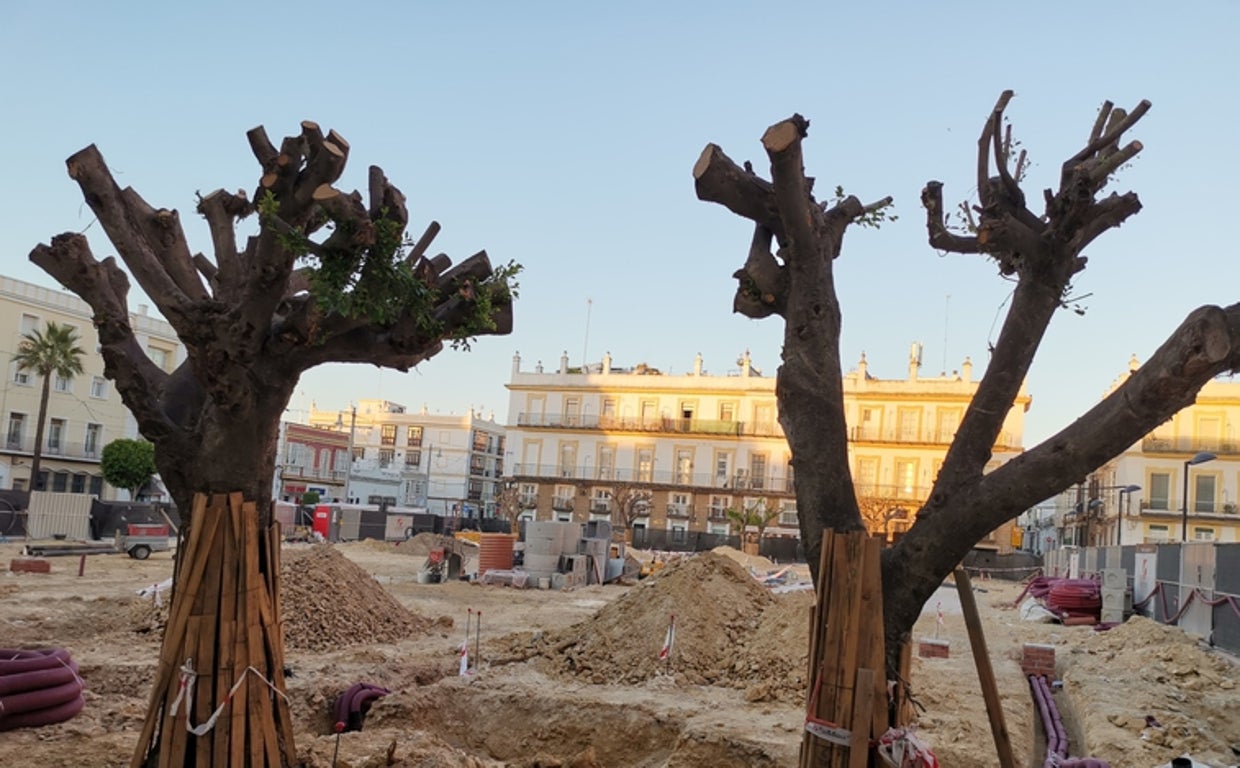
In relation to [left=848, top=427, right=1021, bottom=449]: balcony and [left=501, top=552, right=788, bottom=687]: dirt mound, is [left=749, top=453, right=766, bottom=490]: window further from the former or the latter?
[left=501, top=552, right=788, bottom=687]: dirt mound

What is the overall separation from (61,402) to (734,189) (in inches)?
2141

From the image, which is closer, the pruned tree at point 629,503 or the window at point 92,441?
the window at point 92,441

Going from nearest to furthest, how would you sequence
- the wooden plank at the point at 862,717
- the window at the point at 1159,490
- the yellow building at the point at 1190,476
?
1. the wooden plank at the point at 862,717
2. the yellow building at the point at 1190,476
3. the window at the point at 1159,490

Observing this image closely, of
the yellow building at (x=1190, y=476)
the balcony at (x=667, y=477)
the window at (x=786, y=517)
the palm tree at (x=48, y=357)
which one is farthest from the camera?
the balcony at (x=667, y=477)

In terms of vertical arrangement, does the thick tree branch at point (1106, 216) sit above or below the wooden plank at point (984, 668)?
above

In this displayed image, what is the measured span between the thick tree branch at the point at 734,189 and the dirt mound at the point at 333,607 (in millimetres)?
12153

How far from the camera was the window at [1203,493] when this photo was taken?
5356 centimetres

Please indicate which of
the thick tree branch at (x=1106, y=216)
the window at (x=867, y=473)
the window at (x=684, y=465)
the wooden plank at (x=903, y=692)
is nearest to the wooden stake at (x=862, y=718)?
the wooden plank at (x=903, y=692)

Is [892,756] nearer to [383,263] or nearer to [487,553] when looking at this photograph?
[383,263]

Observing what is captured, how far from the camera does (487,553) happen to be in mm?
29703

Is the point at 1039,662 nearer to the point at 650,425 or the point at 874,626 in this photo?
the point at 874,626

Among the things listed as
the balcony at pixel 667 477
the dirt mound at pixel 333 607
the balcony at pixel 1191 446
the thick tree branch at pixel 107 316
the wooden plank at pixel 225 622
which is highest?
the balcony at pixel 1191 446

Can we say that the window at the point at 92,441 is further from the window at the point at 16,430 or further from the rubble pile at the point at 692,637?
the rubble pile at the point at 692,637

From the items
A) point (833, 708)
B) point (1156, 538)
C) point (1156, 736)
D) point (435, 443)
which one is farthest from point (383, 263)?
point (435, 443)
